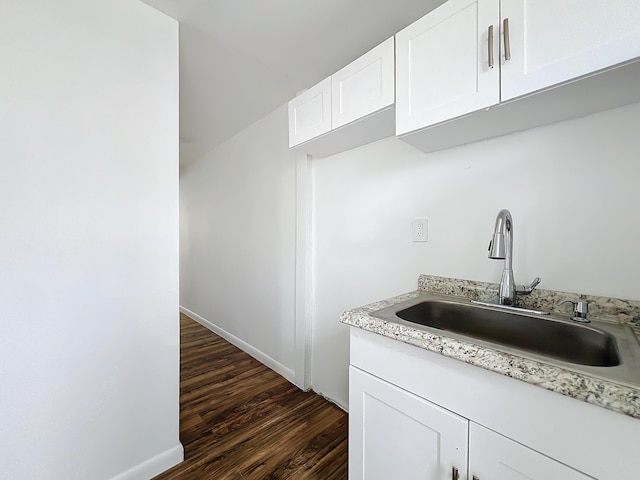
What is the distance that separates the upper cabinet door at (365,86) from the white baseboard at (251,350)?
2.01 meters

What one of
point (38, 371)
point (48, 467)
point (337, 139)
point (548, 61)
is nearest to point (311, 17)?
point (337, 139)

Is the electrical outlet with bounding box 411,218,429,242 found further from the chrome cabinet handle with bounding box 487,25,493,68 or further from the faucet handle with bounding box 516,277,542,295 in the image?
the chrome cabinet handle with bounding box 487,25,493,68

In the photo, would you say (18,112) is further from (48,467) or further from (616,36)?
(616,36)

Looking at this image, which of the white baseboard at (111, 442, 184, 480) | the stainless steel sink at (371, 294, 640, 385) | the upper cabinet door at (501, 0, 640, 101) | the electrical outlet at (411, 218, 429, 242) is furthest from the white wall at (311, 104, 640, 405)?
the white baseboard at (111, 442, 184, 480)

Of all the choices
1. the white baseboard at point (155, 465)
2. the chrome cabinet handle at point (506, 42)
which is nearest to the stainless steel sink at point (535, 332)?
the chrome cabinet handle at point (506, 42)

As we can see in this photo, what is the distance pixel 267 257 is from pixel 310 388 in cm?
118

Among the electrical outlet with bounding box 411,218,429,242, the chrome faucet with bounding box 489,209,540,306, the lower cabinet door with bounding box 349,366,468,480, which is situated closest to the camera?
the lower cabinet door with bounding box 349,366,468,480

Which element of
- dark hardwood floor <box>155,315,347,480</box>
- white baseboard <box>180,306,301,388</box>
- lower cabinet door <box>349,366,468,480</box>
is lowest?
dark hardwood floor <box>155,315,347,480</box>

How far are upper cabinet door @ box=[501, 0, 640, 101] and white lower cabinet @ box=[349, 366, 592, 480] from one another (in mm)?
973

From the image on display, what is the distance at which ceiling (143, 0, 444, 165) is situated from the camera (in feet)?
4.31

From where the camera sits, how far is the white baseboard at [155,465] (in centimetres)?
128

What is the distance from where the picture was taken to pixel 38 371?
1061 millimetres

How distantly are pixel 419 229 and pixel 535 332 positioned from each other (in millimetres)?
651

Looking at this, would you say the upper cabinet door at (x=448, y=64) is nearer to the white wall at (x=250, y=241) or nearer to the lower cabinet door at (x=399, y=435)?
the lower cabinet door at (x=399, y=435)
